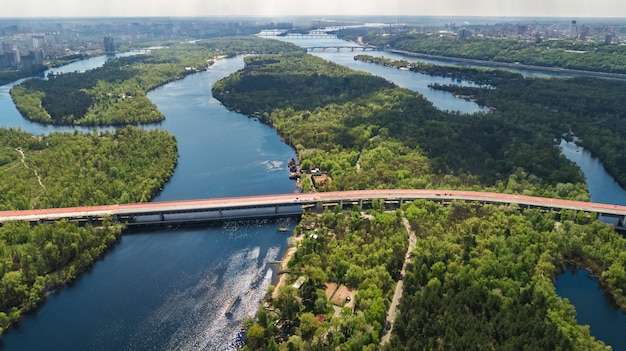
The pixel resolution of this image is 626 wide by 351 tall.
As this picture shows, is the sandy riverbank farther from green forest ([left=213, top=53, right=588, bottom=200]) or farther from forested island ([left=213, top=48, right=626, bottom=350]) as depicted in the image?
green forest ([left=213, top=53, right=588, bottom=200])

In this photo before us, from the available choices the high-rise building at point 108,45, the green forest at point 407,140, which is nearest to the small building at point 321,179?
the green forest at point 407,140

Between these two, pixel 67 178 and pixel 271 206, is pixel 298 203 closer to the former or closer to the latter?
pixel 271 206


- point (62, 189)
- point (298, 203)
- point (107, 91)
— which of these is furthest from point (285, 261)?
point (107, 91)

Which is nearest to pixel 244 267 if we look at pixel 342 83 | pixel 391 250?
pixel 391 250

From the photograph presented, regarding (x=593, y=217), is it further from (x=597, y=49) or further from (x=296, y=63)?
(x=597, y=49)

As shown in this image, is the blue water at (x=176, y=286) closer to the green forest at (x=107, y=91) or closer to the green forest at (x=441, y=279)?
the green forest at (x=441, y=279)

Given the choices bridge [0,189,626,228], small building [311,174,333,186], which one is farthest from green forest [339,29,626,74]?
small building [311,174,333,186]

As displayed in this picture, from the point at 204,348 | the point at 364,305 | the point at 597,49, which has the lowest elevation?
the point at 204,348
